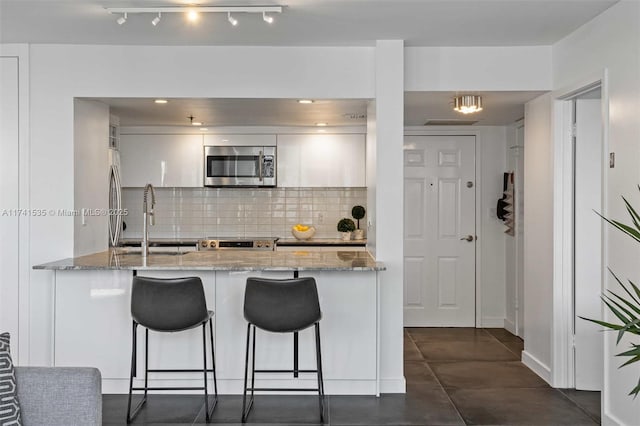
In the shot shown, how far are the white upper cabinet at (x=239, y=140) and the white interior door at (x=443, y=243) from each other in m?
1.56

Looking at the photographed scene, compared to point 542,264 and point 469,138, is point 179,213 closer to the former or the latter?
point 469,138

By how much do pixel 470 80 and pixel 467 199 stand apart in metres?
2.17

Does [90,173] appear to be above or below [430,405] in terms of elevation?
above

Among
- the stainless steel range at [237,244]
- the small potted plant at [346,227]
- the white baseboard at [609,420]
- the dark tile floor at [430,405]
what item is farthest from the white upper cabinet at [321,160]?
the white baseboard at [609,420]

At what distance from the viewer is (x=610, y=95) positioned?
3.21m

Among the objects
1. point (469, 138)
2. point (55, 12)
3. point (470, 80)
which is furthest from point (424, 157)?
point (55, 12)

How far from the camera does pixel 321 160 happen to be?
616 centimetres

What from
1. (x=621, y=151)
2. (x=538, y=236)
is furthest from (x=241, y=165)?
(x=621, y=151)

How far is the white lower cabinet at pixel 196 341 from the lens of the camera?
3.83 metres

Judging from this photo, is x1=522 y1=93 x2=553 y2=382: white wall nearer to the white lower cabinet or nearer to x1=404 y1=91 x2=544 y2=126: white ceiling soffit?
x1=404 y1=91 x2=544 y2=126: white ceiling soffit

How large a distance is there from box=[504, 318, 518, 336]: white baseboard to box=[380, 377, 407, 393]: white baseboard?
2.30 meters

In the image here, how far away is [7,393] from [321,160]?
176 inches

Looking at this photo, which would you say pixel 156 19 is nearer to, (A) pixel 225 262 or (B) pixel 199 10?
(B) pixel 199 10

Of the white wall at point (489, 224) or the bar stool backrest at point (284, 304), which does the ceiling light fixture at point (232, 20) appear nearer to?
the bar stool backrest at point (284, 304)
